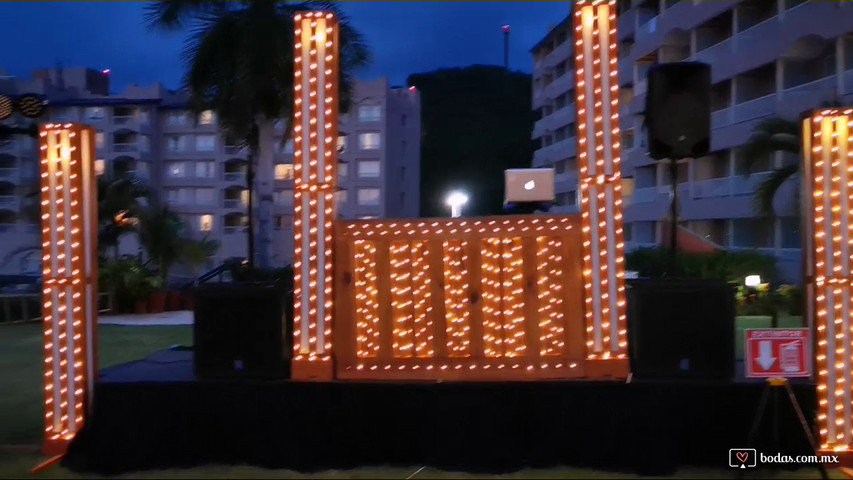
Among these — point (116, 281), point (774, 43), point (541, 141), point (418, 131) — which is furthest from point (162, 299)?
point (774, 43)

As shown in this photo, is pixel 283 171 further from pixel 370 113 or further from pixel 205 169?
pixel 205 169

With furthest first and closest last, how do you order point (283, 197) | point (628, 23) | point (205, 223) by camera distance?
point (628, 23) < point (205, 223) < point (283, 197)

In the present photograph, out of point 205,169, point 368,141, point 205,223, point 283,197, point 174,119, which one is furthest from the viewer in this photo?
point 174,119

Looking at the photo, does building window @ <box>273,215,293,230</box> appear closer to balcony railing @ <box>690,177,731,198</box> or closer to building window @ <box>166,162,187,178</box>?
building window @ <box>166,162,187,178</box>

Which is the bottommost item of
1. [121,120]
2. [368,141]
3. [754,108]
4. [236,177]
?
[236,177]

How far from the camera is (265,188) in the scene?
636 inches

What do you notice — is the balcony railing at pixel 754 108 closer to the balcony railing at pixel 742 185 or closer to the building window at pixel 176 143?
the balcony railing at pixel 742 185

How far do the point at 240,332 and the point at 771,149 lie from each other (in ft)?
38.4

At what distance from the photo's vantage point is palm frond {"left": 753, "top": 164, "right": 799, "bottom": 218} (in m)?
14.4

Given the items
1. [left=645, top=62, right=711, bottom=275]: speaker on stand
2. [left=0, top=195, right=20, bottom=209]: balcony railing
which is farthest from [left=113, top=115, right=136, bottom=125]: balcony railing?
[left=645, top=62, right=711, bottom=275]: speaker on stand

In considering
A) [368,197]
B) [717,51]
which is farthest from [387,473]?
[717,51]

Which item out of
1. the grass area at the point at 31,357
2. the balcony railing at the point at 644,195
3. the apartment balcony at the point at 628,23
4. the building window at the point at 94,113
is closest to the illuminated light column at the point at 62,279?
the grass area at the point at 31,357

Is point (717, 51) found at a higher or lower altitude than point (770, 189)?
higher

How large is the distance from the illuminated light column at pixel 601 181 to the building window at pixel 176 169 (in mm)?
23123
